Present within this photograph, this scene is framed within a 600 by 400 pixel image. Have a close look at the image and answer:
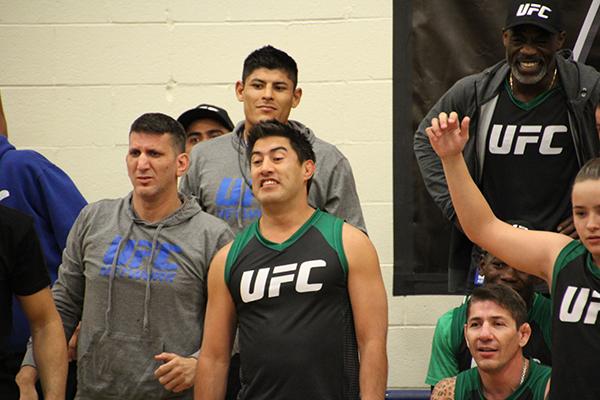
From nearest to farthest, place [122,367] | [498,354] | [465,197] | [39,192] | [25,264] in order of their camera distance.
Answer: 1. [465,197]
2. [25,264]
3. [122,367]
4. [498,354]
5. [39,192]

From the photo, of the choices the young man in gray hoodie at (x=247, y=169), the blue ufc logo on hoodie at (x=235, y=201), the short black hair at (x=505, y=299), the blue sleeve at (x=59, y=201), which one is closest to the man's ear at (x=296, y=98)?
the young man in gray hoodie at (x=247, y=169)

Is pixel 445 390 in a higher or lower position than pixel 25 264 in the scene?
lower

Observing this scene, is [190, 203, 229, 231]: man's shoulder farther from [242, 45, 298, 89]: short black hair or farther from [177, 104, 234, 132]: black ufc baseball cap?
[177, 104, 234, 132]: black ufc baseball cap

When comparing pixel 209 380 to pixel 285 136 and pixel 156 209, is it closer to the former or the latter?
pixel 156 209

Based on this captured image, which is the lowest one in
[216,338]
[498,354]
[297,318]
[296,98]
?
[498,354]

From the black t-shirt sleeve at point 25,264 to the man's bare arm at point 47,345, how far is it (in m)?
0.04

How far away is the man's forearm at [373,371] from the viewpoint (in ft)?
11.5

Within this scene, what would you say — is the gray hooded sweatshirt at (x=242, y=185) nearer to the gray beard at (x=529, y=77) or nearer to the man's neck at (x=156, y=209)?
the man's neck at (x=156, y=209)

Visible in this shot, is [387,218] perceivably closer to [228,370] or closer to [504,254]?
[228,370]

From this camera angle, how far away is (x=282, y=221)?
12.2ft

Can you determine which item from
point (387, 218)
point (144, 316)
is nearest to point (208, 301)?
point (144, 316)

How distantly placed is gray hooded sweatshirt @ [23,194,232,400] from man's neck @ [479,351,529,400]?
101 centimetres

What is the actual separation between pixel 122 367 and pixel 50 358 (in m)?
0.47

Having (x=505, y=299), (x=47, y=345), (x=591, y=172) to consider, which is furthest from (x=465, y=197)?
(x=47, y=345)
